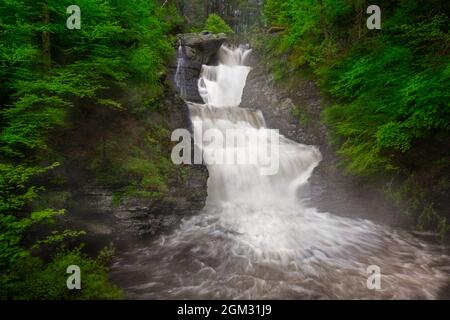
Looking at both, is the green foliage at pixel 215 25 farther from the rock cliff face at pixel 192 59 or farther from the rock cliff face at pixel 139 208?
the rock cliff face at pixel 139 208

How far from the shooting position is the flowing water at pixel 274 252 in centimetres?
580

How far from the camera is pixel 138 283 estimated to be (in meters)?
6.00

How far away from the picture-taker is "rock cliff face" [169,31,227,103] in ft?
60.6

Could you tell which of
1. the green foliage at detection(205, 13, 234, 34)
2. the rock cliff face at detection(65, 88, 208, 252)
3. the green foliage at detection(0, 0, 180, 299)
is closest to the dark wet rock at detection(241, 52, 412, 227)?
the rock cliff face at detection(65, 88, 208, 252)

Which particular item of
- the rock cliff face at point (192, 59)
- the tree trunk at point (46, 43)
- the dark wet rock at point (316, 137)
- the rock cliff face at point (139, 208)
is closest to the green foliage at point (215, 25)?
the rock cliff face at point (192, 59)

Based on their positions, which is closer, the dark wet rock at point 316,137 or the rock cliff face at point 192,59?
the dark wet rock at point 316,137

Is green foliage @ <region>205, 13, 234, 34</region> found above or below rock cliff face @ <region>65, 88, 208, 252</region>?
above

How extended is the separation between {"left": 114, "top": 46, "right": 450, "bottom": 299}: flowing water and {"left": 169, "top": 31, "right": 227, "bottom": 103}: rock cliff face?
25.8 ft

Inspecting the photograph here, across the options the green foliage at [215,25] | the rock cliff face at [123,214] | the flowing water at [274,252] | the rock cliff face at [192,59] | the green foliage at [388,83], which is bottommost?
the flowing water at [274,252]

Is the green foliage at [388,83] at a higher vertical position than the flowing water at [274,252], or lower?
higher

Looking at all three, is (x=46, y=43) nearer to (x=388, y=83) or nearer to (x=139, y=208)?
(x=139, y=208)

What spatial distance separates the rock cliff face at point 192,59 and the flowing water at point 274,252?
7.88m

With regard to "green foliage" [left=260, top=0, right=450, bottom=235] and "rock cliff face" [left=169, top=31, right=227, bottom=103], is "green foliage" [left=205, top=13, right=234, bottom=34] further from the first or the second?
"green foliage" [left=260, top=0, right=450, bottom=235]

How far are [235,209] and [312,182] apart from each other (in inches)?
134
